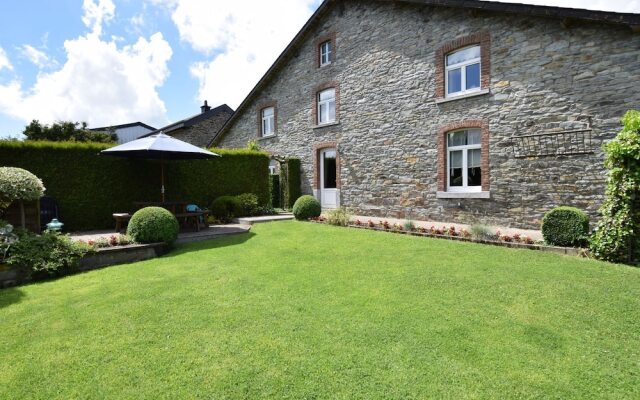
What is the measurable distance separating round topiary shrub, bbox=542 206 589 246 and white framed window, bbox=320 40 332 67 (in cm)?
1013

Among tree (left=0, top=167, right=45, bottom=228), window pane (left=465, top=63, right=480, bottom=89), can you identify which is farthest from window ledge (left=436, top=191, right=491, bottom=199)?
tree (left=0, top=167, right=45, bottom=228)

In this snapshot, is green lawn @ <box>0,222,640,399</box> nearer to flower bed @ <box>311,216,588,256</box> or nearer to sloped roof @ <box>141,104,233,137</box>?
flower bed @ <box>311,216,588,256</box>

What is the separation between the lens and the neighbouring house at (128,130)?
1069 inches

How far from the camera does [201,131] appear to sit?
22.4 m

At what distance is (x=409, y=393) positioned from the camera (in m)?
2.30

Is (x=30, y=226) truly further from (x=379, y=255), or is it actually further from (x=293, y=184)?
(x=293, y=184)

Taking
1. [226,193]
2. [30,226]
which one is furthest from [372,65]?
[30,226]

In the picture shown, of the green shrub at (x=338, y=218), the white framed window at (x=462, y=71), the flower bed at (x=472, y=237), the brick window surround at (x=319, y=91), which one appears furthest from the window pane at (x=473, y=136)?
the brick window surround at (x=319, y=91)

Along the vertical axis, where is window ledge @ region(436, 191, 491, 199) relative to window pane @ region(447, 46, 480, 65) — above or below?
below

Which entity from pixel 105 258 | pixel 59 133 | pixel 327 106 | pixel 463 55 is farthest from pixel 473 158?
pixel 59 133

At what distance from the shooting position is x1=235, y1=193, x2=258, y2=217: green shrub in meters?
11.1

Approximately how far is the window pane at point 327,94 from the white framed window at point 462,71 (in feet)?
15.8

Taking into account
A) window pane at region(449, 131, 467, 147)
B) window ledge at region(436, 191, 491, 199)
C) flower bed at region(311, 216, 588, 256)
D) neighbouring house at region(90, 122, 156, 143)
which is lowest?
flower bed at region(311, 216, 588, 256)

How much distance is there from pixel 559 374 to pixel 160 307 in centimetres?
377
